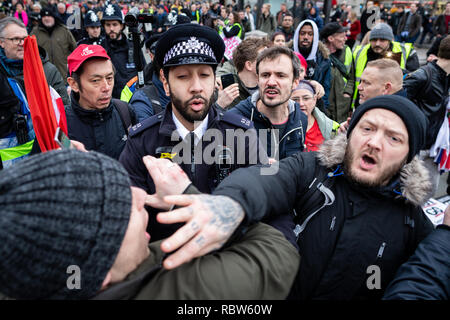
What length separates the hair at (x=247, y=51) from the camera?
392 centimetres

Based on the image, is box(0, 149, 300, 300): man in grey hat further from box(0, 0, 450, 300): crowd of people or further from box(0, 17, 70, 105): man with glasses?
box(0, 17, 70, 105): man with glasses

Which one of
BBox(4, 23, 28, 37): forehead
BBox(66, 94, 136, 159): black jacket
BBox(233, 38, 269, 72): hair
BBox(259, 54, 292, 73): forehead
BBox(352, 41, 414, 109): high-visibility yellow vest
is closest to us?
BBox(66, 94, 136, 159): black jacket

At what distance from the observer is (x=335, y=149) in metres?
1.83

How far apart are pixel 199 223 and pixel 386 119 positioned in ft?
3.97

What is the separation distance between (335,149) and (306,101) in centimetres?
183

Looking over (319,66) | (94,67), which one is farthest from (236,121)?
(319,66)

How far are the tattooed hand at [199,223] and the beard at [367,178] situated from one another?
2.49 feet

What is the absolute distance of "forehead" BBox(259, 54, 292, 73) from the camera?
10.0 feet

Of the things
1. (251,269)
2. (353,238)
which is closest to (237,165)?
(353,238)

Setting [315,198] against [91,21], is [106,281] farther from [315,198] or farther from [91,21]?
[91,21]

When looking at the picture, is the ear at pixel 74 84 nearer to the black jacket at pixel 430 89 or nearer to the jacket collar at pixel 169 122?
the jacket collar at pixel 169 122

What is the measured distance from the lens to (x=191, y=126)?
6.88ft

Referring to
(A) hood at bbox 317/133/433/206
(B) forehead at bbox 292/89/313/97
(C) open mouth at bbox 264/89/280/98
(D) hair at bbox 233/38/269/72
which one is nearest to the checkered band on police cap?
(A) hood at bbox 317/133/433/206

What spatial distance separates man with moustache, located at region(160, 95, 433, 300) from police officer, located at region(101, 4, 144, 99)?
4372 millimetres
